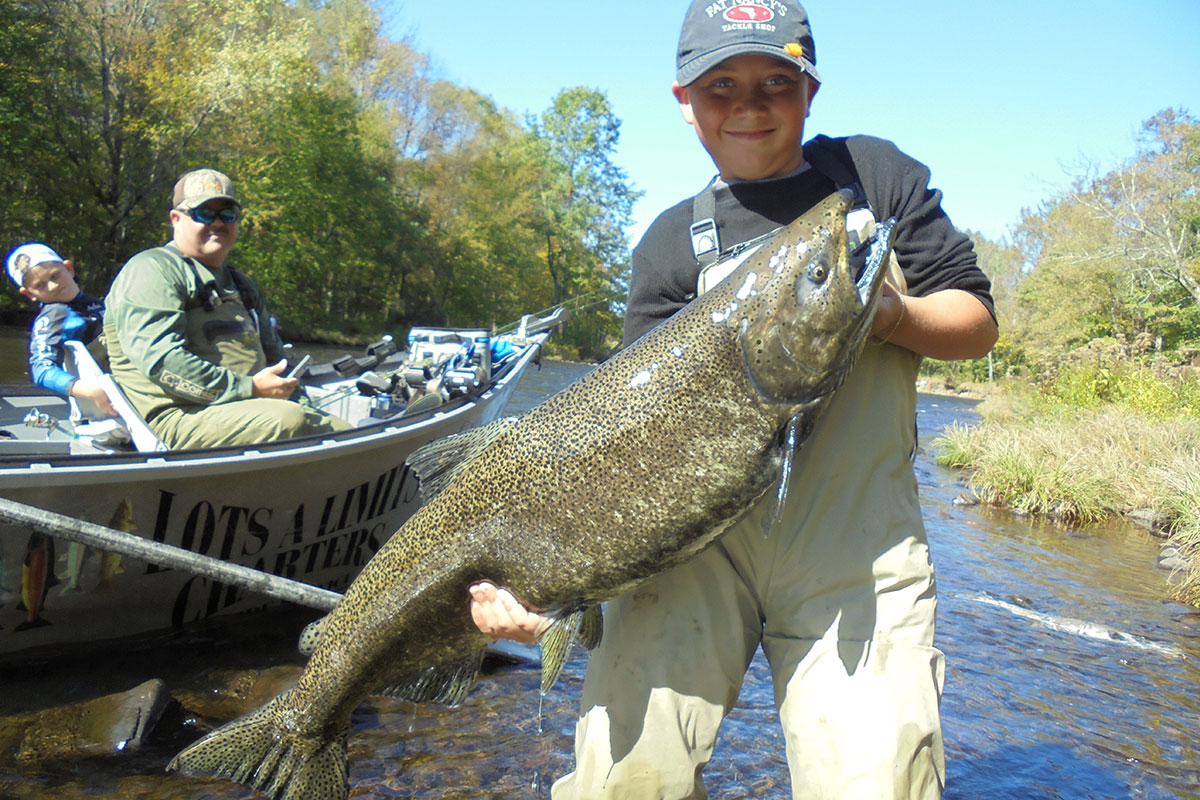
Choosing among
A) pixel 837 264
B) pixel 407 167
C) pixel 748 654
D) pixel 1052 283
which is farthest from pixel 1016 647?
pixel 407 167

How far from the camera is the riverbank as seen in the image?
12.3 meters

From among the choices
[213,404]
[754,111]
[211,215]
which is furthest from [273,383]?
[754,111]

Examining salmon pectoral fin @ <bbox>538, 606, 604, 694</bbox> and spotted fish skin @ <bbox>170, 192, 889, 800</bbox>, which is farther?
salmon pectoral fin @ <bbox>538, 606, 604, 694</bbox>

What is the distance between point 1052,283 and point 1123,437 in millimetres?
26030

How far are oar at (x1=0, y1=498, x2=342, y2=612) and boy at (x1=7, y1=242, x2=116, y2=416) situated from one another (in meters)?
2.50

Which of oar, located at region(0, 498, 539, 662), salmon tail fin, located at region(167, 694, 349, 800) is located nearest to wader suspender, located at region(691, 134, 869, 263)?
salmon tail fin, located at region(167, 694, 349, 800)

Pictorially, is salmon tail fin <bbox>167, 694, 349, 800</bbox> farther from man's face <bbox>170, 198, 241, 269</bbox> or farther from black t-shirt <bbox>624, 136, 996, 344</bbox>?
man's face <bbox>170, 198, 241, 269</bbox>

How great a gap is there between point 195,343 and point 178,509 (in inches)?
43.7

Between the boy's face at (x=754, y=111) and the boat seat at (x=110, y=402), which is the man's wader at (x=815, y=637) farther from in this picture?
the boat seat at (x=110, y=402)

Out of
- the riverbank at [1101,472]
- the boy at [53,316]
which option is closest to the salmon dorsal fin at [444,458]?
the boy at [53,316]

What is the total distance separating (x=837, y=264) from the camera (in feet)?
7.16

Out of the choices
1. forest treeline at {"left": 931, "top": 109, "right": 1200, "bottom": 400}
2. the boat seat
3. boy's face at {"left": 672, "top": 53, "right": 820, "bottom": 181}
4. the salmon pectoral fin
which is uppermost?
forest treeline at {"left": 931, "top": 109, "right": 1200, "bottom": 400}

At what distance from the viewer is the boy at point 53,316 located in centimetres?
613

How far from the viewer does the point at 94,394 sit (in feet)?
18.8
